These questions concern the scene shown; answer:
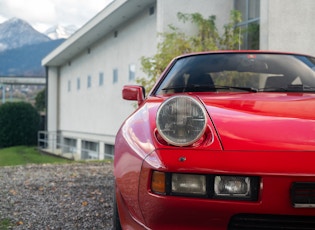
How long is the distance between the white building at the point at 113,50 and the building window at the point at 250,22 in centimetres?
3

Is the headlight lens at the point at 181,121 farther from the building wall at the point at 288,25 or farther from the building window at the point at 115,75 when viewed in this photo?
the building window at the point at 115,75

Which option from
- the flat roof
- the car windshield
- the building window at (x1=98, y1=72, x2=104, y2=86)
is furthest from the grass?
the car windshield

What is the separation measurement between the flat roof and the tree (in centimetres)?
280

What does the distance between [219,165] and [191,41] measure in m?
10.7

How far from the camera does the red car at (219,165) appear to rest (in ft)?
5.60

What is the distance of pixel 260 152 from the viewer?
179 cm

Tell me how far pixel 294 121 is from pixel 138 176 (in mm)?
776

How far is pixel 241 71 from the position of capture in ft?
10.5

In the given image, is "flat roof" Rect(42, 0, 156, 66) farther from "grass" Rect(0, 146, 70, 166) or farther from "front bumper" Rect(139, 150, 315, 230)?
"front bumper" Rect(139, 150, 315, 230)

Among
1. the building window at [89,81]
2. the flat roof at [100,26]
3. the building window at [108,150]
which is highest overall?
the flat roof at [100,26]

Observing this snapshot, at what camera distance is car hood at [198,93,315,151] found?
183cm

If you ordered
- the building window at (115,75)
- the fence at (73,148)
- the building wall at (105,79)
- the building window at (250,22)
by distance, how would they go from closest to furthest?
1. the building window at (250,22)
2. the building wall at (105,79)
3. the building window at (115,75)
4. the fence at (73,148)

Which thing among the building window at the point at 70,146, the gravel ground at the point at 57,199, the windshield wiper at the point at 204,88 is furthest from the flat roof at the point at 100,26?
the windshield wiper at the point at 204,88

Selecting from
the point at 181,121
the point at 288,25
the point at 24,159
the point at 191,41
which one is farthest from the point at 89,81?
the point at 181,121
